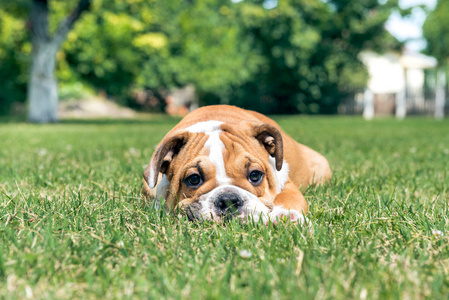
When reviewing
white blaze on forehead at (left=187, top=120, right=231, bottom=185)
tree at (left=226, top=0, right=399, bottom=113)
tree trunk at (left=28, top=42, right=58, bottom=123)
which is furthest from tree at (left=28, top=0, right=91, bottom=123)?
white blaze on forehead at (left=187, top=120, right=231, bottom=185)

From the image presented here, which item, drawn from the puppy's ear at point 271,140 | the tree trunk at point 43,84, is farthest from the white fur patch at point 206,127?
the tree trunk at point 43,84

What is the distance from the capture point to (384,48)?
29172 mm

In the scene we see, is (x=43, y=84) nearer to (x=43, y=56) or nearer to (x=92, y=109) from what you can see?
(x=43, y=56)

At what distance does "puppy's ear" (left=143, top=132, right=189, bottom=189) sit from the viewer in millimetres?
3059

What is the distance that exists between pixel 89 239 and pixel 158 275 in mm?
653

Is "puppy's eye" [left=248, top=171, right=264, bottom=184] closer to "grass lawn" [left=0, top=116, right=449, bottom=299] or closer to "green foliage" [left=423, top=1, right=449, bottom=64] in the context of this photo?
"grass lawn" [left=0, top=116, right=449, bottom=299]

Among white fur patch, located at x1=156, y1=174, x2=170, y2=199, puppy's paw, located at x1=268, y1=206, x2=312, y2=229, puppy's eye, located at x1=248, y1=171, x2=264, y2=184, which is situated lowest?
puppy's paw, located at x1=268, y1=206, x2=312, y2=229

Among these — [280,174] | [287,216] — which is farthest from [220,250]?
[280,174]

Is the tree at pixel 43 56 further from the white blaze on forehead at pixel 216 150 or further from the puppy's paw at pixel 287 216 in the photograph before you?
the puppy's paw at pixel 287 216

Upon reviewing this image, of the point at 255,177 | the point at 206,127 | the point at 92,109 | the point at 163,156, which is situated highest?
the point at 206,127

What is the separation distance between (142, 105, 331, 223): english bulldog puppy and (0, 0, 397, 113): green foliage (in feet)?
56.6

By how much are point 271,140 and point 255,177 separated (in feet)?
1.47

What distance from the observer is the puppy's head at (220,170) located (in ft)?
9.28

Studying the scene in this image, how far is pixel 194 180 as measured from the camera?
3.04 meters
